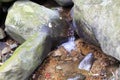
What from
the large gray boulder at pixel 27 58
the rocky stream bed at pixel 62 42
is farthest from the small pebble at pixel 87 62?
the large gray boulder at pixel 27 58

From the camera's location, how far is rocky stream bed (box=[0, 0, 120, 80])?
4.59 meters

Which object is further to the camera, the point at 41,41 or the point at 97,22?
the point at 41,41

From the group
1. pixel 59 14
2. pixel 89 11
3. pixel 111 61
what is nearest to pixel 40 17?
pixel 59 14

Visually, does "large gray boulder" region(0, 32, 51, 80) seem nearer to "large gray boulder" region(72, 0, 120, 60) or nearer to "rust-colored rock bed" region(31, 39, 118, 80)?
"rust-colored rock bed" region(31, 39, 118, 80)

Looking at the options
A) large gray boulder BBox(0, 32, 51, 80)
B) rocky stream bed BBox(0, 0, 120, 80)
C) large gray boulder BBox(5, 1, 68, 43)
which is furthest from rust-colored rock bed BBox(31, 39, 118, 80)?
large gray boulder BBox(5, 1, 68, 43)

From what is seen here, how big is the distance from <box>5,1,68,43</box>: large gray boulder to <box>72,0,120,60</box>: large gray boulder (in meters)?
0.57

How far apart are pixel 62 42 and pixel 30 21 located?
74 cm

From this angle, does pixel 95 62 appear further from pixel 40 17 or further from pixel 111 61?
pixel 40 17

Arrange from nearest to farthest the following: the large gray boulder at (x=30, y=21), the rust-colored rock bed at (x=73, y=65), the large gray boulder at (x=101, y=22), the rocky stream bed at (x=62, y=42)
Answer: the large gray boulder at (x=101, y=22) < the rocky stream bed at (x=62, y=42) < the rust-colored rock bed at (x=73, y=65) < the large gray boulder at (x=30, y=21)

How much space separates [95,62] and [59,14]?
166 cm

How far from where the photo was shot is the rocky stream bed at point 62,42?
4586 millimetres

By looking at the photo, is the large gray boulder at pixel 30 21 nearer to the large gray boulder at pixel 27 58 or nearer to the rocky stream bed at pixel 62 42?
the rocky stream bed at pixel 62 42

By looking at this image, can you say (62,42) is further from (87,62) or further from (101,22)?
(101,22)

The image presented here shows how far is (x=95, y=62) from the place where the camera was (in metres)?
4.93
